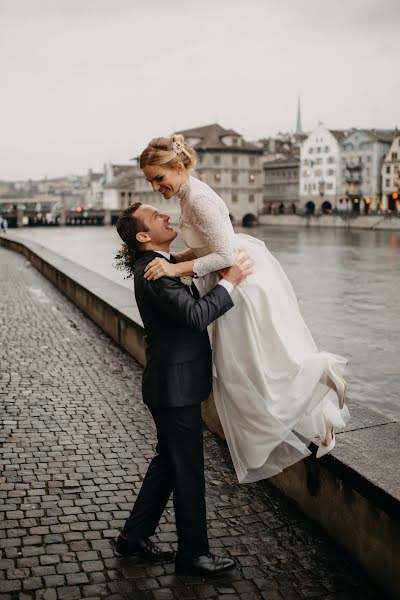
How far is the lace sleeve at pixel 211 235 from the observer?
9.72 feet

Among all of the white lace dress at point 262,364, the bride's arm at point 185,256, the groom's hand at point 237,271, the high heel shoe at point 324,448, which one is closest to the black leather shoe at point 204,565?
the white lace dress at point 262,364

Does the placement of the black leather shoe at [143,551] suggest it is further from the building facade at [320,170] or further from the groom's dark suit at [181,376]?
the building facade at [320,170]

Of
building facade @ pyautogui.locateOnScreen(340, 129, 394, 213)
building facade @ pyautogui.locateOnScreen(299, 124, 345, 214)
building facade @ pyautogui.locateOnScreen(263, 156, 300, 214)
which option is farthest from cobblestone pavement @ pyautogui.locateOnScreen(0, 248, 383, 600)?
building facade @ pyautogui.locateOnScreen(263, 156, 300, 214)

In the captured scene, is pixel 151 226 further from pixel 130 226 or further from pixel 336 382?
pixel 336 382

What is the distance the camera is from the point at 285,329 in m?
3.19

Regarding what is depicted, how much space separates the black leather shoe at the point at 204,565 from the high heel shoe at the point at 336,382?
93 centimetres

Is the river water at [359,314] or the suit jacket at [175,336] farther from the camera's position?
the river water at [359,314]

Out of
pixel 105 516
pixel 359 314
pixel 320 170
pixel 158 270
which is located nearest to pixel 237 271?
pixel 158 270

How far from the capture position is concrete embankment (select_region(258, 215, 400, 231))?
2747 inches

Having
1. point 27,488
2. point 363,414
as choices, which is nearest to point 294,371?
point 363,414

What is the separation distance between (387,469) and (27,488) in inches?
84.6

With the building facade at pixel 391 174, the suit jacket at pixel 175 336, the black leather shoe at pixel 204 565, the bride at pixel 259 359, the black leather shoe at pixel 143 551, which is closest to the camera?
the suit jacket at pixel 175 336

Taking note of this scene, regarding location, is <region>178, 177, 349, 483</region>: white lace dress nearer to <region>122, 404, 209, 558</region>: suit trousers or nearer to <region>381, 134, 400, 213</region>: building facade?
<region>122, 404, 209, 558</region>: suit trousers

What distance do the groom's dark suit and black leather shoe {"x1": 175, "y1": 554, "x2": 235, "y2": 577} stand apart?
0.12 ft
